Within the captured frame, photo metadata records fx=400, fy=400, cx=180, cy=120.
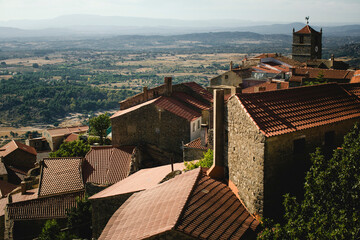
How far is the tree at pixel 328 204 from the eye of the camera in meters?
9.84

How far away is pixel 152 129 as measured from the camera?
30.7m

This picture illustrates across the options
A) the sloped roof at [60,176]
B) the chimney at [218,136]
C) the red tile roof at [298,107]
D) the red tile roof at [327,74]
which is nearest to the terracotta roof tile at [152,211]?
the chimney at [218,136]

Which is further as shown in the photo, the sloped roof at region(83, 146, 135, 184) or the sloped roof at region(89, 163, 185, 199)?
the sloped roof at region(83, 146, 135, 184)

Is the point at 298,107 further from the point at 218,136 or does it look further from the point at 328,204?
the point at 328,204

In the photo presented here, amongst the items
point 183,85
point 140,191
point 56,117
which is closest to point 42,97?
point 56,117

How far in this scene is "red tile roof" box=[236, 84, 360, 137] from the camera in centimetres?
1375

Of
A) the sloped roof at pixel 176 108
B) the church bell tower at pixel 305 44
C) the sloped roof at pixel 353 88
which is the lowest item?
the sloped roof at pixel 176 108

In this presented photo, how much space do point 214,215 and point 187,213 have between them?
94 cm

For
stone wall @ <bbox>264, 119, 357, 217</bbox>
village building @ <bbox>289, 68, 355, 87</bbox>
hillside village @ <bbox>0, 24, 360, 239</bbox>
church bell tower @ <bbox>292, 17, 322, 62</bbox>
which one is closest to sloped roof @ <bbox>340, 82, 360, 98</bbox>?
hillside village @ <bbox>0, 24, 360, 239</bbox>

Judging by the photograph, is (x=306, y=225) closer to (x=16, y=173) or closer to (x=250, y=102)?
(x=250, y=102)

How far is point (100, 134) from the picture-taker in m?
41.1

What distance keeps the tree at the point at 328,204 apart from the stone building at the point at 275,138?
1627 mm

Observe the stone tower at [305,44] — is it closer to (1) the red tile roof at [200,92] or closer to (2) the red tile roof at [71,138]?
(1) the red tile roof at [200,92]

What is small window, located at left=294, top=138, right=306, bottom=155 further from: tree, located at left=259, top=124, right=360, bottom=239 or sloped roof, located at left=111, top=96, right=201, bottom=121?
sloped roof, located at left=111, top=96, right=201, bottom=121
